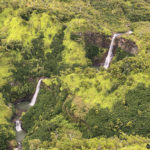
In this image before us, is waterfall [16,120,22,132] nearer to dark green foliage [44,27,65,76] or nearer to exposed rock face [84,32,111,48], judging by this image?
dark green foliage [44,27,65,76]

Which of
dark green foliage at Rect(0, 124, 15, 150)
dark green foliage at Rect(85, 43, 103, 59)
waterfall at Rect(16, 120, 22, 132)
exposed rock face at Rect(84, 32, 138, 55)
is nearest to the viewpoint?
dark green foliage at Rect(0, 124, 15, 150)

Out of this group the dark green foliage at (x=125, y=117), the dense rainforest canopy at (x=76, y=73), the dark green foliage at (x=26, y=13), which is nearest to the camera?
the dark green foliage at (x=125, y=117)

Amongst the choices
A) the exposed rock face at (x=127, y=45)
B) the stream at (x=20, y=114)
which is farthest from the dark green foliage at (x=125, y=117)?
the exposed rock face at (x=127, y=45)

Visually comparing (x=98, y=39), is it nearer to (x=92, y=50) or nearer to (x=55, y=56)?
(x=92, y=50)

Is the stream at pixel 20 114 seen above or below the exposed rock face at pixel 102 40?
below

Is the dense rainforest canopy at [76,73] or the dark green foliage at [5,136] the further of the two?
the dark green foliage at [5,136]

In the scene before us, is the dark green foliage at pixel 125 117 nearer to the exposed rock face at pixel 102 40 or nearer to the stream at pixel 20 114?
the stream at pixel 20 114

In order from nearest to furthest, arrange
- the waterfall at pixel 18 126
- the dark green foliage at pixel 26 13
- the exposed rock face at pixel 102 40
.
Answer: the waterfall at pixel 18 126 → the exposed rock face at pixel 102 40 → the dark green foliage at pixel 26 13

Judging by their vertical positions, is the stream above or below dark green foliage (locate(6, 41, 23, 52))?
below

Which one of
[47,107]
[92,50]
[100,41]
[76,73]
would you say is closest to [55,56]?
[92,50]

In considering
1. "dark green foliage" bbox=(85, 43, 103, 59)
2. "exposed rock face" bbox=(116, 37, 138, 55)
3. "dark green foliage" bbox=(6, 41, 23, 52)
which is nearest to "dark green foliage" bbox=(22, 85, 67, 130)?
"dark green foliage" bbox=(6, 41, 23, 52)
